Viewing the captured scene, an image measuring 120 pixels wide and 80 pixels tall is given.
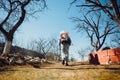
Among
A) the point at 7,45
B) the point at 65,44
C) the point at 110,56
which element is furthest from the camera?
the point at 7,45

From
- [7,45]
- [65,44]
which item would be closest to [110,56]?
[65,44]

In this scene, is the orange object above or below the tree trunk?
below

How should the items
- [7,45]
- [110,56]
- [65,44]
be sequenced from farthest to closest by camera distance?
[7,45]
[110,56]
[65,44]

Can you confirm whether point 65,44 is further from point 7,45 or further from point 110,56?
point 7,45

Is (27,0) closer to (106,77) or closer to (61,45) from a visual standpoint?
(61,45)

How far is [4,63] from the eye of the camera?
348 inches

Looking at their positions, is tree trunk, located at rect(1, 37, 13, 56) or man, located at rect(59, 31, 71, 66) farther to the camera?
tree trunk, located at rect(1, 37, 13, 56)

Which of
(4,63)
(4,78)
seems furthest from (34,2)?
(4,78)

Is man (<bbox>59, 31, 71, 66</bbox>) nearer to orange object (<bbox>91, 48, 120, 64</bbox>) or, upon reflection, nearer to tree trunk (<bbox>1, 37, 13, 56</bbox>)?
orange object (<bbox>91, 48, 120, 64</bbox>)

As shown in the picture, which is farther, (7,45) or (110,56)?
(7,45)

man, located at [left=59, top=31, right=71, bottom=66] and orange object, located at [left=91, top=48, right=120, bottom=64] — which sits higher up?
man, located at [left=59, top=31, right=71, bottom=66]

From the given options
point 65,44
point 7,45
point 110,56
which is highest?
point 7,45

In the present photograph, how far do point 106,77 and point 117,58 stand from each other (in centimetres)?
507

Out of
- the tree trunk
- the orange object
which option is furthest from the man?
the tree trunk
